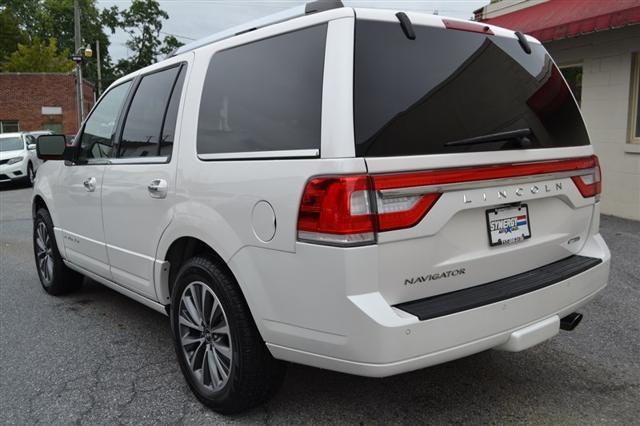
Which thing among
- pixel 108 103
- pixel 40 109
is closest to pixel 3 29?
pixel 40 109

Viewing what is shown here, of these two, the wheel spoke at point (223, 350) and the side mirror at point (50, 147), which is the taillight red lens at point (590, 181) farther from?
the side mirror at point (50, 147)

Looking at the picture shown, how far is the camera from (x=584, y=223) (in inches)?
125

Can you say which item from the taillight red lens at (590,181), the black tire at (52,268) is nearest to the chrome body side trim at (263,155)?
the taillight red lens at (590,181)

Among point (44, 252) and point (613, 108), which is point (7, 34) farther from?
point (613, 108)

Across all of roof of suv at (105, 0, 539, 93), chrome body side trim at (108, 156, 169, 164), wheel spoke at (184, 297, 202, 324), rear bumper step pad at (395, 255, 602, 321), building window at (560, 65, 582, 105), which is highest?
building window at (560, 65, 582, 105)

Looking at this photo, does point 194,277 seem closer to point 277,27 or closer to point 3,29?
point 277,27

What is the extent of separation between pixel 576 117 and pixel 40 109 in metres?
40.5

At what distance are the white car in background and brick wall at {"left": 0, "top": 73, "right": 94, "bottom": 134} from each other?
22577 mm

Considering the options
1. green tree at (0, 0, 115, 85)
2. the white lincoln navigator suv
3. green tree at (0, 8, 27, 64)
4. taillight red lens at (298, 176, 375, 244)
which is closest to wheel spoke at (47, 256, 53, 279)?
the white lincoln navigator suv

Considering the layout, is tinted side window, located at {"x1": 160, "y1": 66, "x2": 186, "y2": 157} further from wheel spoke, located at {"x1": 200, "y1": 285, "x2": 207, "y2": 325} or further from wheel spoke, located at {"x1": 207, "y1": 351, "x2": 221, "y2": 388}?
wheel spoke, located at {"x1": 207, "y1": 351, "x2": 221, "y2": 388}

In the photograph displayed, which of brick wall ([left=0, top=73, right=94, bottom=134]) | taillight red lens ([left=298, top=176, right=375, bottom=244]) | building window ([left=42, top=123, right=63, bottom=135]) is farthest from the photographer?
building window ([left=42, top=123, right=63, bottom=135])

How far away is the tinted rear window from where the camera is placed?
2.37 metres

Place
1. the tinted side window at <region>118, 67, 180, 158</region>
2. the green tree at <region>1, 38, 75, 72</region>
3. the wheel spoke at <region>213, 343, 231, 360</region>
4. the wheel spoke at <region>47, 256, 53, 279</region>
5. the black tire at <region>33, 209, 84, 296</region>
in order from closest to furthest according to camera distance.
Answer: the wheel spoke at <region>213, 343, 231, 360</region>
the tinted side window at <region>118, 67, 180, 158</region>
the black tire at <region>33, 209, 84, 296</region>
the wheel spoke at <region>47, 256, 53, 279</region>
the green tree at <region>1, 38, 75, 72</region>

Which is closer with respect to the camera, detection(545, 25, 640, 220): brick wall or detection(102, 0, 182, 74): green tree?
detection(545, 25, 640, 220): brick wall
